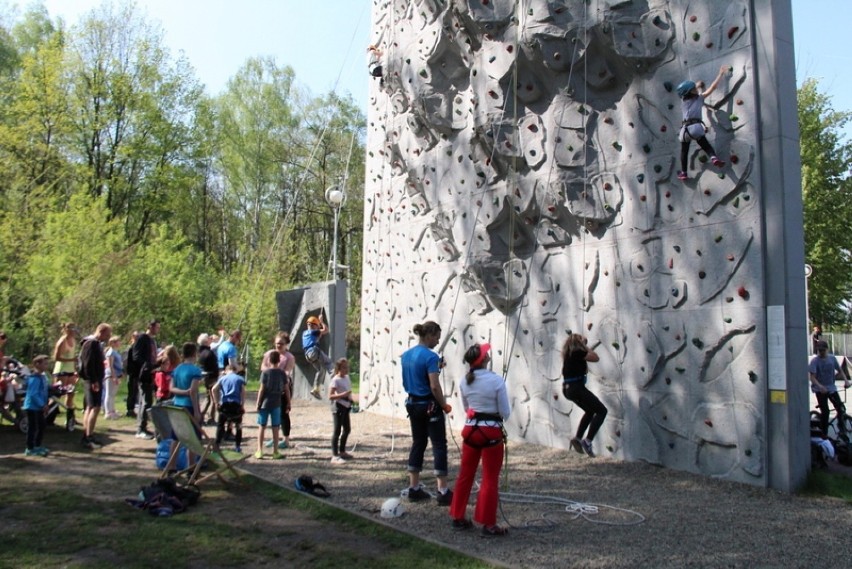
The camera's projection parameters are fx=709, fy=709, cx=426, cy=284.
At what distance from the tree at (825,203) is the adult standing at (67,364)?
80.6 feet

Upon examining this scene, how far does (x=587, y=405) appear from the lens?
929cm

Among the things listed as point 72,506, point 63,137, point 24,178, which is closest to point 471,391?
point 72,506

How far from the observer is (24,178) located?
2742 centimetres

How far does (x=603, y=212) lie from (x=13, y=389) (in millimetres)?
10058

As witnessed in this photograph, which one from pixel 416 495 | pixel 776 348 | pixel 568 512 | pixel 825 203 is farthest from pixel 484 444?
pixel 825 203

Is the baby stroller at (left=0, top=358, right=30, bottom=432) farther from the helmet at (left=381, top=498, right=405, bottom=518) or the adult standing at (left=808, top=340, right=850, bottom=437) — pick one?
the adult standing at (left=808, top=340, right=850, bottom=437)

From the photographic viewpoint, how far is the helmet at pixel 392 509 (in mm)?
7152

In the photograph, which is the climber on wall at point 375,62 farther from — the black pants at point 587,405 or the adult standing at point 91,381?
the black pants at point 587,405

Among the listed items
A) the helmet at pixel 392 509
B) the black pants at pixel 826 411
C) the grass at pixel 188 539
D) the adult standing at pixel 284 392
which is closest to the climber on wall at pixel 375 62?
the adult standing at pixel 284 392

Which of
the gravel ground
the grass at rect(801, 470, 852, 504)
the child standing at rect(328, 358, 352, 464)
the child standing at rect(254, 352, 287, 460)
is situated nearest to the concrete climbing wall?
the grass at rect(801, 470, 852, 504)

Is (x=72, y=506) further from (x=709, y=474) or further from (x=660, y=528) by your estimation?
(x=709, y=474)

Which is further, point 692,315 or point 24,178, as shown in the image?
point 24,178

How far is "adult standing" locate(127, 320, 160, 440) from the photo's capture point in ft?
40.4

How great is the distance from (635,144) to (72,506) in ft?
27.2
